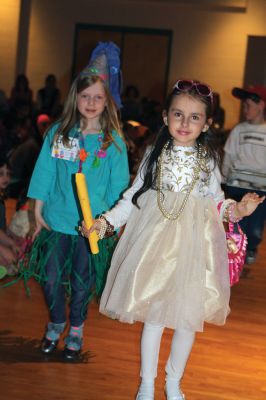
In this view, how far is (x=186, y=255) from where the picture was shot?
8.54ft

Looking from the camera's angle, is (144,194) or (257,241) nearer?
(144,194)

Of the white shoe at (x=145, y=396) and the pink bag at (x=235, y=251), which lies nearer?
the white shoe at (x=145, y=396)

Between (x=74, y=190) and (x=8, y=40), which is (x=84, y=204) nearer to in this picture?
(x=74, y=190)

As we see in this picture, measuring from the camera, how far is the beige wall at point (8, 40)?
11708 millimetres

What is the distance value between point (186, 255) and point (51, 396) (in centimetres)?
72

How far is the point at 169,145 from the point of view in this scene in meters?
2.78

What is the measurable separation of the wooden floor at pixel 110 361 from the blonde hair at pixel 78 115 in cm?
91

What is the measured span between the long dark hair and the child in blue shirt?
1.23ft

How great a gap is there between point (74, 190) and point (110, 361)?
2.44ft

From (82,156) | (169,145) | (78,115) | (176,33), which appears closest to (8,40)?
(176,33)

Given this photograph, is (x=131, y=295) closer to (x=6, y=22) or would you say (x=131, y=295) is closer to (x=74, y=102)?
(x=74, y=102)

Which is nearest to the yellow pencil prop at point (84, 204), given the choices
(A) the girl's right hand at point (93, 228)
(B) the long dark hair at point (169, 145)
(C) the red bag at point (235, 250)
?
(A) the girl's right hand at point (93, 228)

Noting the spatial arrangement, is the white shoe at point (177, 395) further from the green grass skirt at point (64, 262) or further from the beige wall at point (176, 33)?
the beige wall at point (176, 33)

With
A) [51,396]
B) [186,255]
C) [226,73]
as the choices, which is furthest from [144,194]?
[226,73]
